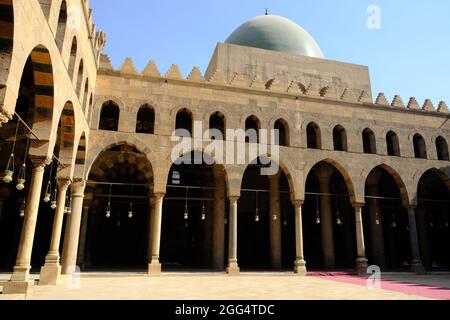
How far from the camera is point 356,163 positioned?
1822 cm

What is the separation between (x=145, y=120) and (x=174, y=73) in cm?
303

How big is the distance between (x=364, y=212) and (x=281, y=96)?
1043cm

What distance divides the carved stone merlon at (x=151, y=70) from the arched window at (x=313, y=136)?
8.32 m

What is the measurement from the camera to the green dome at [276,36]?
79.0ft

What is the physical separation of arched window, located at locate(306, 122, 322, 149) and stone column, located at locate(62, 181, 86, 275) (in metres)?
11.6

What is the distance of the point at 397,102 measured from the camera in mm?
20062

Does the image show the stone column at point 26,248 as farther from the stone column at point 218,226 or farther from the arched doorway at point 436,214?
the arched doorway at point 436,214

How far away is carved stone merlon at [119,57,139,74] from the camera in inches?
637

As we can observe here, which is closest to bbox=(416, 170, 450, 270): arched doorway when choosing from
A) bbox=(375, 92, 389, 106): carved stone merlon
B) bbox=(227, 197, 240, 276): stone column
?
bbox=(375, 92, 389, 106): carved stone merlon

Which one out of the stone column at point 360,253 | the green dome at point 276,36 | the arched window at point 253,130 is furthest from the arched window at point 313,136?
the green dome at point 276,36

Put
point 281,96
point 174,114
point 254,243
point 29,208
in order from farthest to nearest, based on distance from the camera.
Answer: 1. point 254,243
2. point 281,96
3. point 174,114
4. point 29,208

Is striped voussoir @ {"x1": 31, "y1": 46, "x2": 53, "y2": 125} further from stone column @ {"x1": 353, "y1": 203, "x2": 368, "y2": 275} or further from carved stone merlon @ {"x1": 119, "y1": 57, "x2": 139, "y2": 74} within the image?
stone column @ {"x1": 353, "y1": 203, "x2": 368, "y2": 275}
